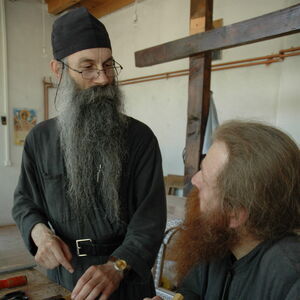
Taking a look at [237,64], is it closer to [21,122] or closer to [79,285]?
[79,285]

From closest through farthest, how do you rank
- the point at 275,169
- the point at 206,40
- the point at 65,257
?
the point at 275,169
the point at 65,257
the point at 206,40

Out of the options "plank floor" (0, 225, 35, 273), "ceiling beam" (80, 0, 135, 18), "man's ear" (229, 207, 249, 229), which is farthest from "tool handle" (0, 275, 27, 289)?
"ceiling beam" (80, 0, 135, 18)

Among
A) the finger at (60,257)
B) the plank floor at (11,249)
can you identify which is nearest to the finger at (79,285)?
the finger at (60,257)

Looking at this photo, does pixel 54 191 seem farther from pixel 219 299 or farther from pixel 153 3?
pixel 153 3

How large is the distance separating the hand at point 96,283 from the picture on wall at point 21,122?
4.46 meters

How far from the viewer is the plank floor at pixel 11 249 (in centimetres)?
360

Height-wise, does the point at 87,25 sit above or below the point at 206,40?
below

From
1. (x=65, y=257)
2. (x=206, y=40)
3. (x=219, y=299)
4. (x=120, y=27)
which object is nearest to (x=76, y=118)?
(x=65, y=257)

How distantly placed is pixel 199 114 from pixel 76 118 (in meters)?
1.19

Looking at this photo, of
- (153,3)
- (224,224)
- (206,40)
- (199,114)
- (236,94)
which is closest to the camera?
(224,224)

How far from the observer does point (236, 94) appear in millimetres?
3262

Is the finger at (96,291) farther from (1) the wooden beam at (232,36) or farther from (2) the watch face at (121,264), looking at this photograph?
(1) the wooden beam at (232,36)

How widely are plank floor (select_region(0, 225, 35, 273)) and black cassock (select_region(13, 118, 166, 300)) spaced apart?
7.61 feet

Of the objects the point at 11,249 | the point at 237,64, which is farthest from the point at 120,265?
the point at 11,249
